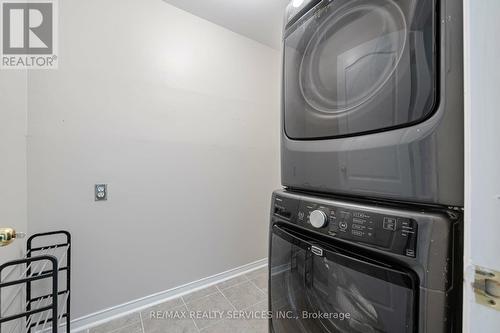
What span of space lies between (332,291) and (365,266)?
6.7 inches

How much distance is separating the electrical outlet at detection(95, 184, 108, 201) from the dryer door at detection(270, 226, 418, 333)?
51.6 inches

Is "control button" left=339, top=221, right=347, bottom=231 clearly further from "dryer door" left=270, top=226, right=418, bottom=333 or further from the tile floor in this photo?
the tile floor

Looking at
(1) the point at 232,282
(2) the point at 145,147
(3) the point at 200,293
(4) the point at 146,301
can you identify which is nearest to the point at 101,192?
(2) the point at 145,147

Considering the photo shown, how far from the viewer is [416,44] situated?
0.51 m

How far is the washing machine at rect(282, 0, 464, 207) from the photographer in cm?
46

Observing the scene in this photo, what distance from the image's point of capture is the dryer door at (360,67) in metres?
0.50

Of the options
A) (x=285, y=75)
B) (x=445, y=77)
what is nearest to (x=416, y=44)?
(x=445, y=77)

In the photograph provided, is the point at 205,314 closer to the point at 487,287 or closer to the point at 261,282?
the point at 261,282

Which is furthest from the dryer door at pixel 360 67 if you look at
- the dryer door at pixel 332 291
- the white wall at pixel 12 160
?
the white wall at pixel 12 160

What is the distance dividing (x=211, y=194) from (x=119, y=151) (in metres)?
0.84

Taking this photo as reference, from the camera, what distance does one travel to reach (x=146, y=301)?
1.67m

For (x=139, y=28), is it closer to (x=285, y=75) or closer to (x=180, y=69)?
(x=180, y=69)

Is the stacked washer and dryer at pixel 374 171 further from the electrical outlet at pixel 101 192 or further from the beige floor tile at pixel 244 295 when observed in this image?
the electrical outlet at pixel 101 192

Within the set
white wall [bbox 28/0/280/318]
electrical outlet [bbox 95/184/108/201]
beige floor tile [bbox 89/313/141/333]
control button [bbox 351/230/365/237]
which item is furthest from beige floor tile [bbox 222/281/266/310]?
control button [bbox 351/230/365/237]
